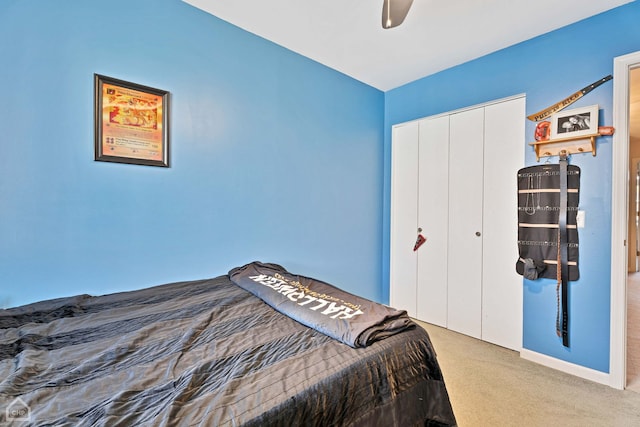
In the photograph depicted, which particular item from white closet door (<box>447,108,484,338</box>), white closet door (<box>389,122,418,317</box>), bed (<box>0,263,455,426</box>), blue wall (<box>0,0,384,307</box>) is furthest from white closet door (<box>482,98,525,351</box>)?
bed (<box>0,263,455,426</box>)

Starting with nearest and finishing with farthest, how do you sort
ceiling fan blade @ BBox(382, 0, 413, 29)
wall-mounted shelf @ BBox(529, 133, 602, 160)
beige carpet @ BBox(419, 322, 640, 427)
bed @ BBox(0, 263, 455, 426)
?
1. bed @ BBox(0, 263, 455, 426)
2. ceiling fan blade @ BBox(382, 0, 413, 29)
3. beige carpet @ BBox(419, 322, 640, 427)
4. wall-mounted shelf @ BBox(529, 133, 602, 160)

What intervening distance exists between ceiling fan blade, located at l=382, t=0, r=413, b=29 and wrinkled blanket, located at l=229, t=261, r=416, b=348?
1502 mm

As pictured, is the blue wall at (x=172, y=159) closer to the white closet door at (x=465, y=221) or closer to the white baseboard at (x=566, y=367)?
the white closet door at (x=465, y=221)

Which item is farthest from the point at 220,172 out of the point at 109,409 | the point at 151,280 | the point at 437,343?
the point at 437,343

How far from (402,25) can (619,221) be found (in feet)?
6.75

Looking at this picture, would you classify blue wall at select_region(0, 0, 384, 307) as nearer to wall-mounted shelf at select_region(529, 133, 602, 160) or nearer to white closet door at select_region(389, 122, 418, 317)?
white closet door at select_region(389, 122, 418, 317)

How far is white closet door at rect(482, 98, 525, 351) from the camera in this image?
2.45 meters

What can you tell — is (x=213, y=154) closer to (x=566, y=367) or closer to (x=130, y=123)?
(x=130, y=123)

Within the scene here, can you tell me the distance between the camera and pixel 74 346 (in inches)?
41.1

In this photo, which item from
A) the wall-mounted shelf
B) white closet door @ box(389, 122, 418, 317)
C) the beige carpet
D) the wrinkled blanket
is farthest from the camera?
white closet door @ box(389, 122, 418, 317)

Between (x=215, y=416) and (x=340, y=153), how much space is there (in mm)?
2585

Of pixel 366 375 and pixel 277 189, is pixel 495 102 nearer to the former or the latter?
pixel 277 189

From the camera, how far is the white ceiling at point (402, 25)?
1955 mm

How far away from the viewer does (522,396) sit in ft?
6.10
